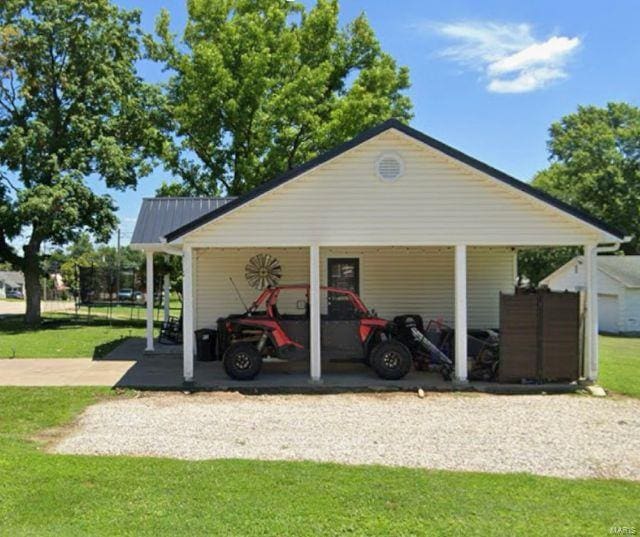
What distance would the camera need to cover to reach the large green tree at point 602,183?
123 ft

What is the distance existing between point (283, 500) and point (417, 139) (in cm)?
737

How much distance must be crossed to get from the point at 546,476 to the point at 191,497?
3238mm

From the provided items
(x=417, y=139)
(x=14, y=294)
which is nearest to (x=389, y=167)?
(x=417, y=139)

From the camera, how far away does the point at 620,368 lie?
43.0 ft

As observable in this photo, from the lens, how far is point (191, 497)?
4.82 metres

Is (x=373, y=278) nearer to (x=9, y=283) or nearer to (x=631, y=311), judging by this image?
(x=631, y=311)

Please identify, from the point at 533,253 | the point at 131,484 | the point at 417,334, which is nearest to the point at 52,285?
the point at 533,253

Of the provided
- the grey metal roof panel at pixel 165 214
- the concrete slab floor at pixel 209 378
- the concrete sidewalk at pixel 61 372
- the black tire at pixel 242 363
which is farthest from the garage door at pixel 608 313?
the concrete sidewalk at pixel 61 372

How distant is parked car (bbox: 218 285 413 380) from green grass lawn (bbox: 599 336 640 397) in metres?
3.75

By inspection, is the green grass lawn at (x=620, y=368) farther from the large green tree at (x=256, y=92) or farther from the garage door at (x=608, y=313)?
the large green tree at (x=256, y=92)

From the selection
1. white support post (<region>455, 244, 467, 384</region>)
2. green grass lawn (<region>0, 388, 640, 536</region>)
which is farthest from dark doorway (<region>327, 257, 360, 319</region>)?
green grass lawn (<region>0, 388, 640, 536</region>)

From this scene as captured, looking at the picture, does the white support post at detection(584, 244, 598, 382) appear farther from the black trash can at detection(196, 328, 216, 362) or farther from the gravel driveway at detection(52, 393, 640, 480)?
the black trash can at detection(196, 328, 216, 362)

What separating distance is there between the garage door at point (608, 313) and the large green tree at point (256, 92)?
1352cm

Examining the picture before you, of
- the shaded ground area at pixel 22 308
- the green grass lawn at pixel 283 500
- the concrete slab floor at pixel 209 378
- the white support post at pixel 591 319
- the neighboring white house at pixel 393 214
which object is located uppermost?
the neighboring white house at pixel 393 214
